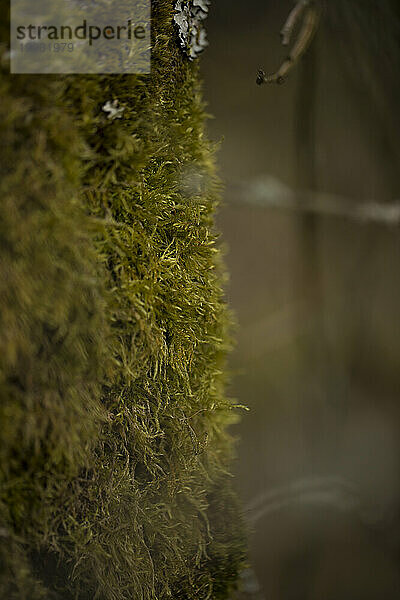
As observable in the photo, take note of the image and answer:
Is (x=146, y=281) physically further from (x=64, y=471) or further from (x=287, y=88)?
(x=287, y=88)

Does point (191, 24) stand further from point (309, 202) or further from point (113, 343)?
point (309, 202)

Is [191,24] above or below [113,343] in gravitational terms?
above

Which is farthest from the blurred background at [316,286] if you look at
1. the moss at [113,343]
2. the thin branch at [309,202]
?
the moss at [113,343]

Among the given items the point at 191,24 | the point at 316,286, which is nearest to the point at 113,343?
the point at 191,24

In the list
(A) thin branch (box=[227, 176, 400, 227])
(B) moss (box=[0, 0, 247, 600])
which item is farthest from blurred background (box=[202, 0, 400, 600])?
(B) moss (box=[0, 0, 247, 600])

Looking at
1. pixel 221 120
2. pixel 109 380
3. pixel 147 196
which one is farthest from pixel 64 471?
pixel 221 120

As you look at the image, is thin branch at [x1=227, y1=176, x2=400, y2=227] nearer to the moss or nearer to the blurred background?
the blurred background
